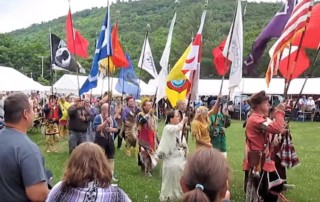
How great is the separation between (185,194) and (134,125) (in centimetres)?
1226

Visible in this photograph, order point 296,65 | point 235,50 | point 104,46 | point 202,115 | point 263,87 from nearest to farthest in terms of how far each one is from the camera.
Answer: point 296,65, point 235,50, point 202,115, point 104,46, point 263,87

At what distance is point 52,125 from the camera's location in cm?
1777

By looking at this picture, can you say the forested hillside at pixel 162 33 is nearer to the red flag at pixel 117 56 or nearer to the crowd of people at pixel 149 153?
the red flag at pixel 117 56

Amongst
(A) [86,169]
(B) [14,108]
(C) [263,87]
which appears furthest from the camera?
(C) [263,87]

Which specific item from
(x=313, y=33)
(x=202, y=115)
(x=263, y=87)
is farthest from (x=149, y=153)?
(x=263, y=87)

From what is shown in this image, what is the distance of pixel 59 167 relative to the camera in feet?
42.4

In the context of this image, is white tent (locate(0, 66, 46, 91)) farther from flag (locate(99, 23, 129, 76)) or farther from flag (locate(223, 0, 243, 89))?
flag (locate(223, 0, 243, 89))

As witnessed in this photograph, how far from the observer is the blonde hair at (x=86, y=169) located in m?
3.45

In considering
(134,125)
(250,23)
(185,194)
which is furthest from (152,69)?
(250,23)

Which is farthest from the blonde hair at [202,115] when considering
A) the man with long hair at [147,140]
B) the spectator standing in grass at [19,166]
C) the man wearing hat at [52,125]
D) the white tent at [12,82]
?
the white tent at [12,82]

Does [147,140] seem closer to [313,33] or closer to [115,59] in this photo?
[115,59]

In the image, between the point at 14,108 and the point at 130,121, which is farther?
the point at 130,121

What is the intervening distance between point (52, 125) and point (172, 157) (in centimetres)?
960

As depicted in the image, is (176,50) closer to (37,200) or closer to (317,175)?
(317,175)
